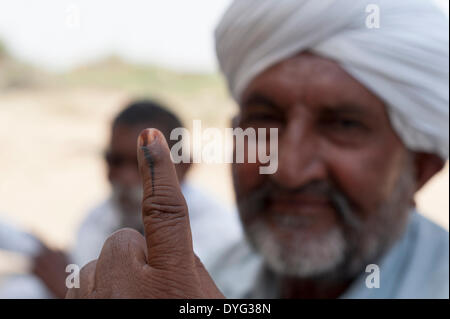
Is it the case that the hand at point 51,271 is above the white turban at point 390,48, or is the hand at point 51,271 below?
below

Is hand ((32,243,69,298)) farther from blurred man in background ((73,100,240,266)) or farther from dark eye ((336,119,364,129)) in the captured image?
dark eye ((336,119,364,129))

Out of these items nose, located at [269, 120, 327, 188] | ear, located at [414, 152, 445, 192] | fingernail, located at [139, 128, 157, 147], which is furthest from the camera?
ear, located at [414, 152, 445, 192]

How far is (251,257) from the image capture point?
133 centimetres

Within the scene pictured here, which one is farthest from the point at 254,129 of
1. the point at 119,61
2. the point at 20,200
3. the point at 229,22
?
the point at 119,61

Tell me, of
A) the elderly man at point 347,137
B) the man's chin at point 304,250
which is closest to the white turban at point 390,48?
the elderly man at point 347,137

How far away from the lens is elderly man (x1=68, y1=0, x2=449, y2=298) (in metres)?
1.03

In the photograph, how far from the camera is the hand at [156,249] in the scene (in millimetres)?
499

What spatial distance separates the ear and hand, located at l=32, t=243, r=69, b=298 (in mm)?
1331

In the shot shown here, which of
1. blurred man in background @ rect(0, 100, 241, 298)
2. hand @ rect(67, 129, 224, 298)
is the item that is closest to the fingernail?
hand @ rect(67, 129, 224, 298)

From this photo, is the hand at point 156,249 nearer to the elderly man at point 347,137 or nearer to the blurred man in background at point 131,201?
the elderly man at point 347,137

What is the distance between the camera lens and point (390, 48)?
3.43ft

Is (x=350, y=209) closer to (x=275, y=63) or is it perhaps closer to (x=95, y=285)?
(x=275, y=63)

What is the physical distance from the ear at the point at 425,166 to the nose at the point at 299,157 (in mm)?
239

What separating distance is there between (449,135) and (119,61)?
1348cm
